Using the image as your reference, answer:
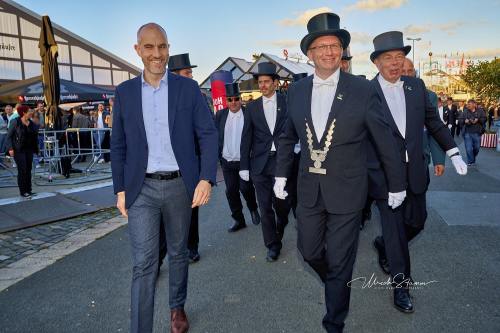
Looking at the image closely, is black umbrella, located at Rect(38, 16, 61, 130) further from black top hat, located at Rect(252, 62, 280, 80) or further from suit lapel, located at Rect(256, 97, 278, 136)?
suit lapel, located at Rect(256, 97, 278, 136)

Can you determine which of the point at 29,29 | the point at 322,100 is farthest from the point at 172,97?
the point at 29,29

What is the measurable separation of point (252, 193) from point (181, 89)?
343cm

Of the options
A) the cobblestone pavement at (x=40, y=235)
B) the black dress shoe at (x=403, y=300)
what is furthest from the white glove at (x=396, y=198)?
the cobblestone pavement at (x=40, y=235)

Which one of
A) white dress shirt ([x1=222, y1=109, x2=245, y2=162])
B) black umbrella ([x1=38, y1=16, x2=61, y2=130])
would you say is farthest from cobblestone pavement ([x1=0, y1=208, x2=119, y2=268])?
black umbrella ([x1=38, y1=16, x2=61, y2=130])

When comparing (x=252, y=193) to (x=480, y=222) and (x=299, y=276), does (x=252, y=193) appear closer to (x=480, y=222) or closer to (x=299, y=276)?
(x=299, y=276)

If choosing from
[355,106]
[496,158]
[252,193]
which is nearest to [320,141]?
[355,106]

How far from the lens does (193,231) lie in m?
4.86

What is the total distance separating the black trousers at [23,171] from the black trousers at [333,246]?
727 cm

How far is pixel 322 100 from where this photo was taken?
3.14 meters

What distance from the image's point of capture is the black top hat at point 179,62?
6043 mm

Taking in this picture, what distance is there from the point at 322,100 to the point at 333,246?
3.38ft

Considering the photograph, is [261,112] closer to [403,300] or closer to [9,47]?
[403,300]

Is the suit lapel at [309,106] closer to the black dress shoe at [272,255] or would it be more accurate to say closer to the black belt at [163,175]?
the black belt at [163,175]

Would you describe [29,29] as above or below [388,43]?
above
